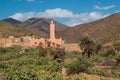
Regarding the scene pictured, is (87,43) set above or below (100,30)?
below

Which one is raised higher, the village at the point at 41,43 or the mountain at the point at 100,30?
the mountain at the point at 100,30

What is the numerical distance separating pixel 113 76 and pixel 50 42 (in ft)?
156

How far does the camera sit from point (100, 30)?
10412cm

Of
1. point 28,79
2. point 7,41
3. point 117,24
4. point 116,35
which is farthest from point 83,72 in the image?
point 117,24

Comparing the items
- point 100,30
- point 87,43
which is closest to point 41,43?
point 87,43

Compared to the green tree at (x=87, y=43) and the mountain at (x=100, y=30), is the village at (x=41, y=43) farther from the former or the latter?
the green tree at (x=87, y=43)

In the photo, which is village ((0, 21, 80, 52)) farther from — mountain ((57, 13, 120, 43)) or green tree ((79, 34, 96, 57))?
green tree ((79, 34, 96, 57))

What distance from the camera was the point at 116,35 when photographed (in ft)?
298

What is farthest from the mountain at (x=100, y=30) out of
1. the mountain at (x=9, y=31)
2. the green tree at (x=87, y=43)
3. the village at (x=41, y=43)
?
the green tree at (x=87, y=43)

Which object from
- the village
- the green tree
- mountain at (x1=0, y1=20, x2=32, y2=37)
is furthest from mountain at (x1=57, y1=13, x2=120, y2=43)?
the green tree

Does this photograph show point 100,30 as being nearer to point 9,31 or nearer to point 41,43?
point 9,31

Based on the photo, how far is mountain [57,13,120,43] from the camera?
9556 centimetres

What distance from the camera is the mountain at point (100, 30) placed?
9556 cm

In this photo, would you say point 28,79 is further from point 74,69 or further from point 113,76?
point 113,76
